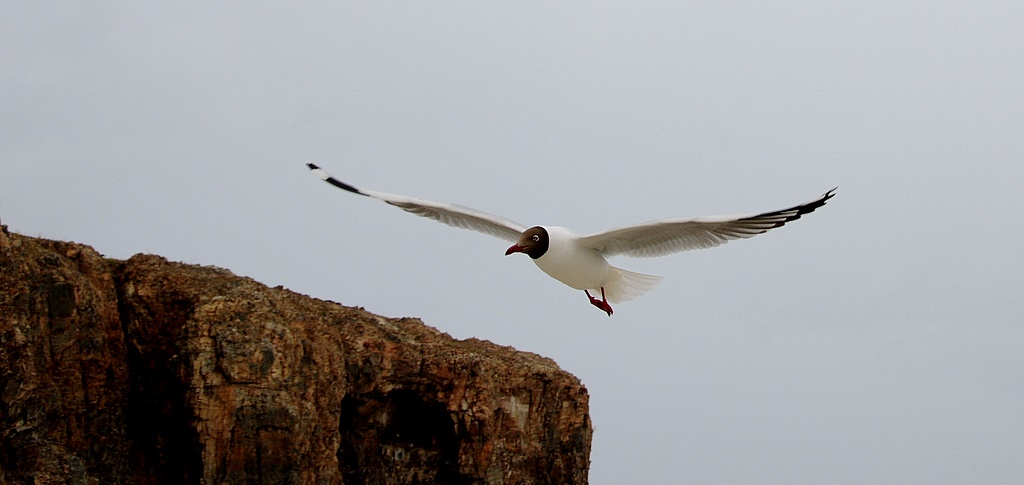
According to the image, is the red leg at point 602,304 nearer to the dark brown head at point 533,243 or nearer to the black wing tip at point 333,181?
the dark brown head at point 533,243

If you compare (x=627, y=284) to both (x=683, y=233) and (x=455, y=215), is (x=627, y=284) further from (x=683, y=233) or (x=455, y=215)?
(x=455, y=215)

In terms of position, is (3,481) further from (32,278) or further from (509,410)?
(509,410)

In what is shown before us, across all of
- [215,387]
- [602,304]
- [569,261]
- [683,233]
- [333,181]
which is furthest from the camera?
[333,181]

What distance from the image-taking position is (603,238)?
16.2 m

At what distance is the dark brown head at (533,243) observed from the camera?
A: 16.3 m

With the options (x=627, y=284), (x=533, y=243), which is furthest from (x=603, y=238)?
(x=627, y=284)

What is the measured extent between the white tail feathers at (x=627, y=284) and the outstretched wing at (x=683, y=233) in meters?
0.77

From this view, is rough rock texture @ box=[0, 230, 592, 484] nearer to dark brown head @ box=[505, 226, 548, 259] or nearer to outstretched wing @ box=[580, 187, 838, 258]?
dark brown head @ box=[505, 226, 548, 259]

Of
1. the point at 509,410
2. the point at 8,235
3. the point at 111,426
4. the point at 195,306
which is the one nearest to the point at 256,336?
the point at 195,306

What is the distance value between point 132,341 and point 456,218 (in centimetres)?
460

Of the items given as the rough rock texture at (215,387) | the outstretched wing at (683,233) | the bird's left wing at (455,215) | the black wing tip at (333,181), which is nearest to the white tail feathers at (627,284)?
the outstretched wing at (683,233)

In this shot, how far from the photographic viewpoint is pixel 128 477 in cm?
1639

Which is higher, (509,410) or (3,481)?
(509,410)

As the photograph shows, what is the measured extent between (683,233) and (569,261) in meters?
1.47
